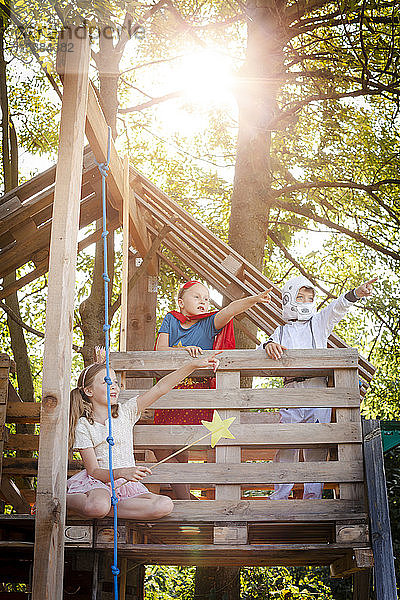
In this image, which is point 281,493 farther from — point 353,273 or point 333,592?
point 353,273

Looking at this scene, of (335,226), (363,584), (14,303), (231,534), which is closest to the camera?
(231,534)

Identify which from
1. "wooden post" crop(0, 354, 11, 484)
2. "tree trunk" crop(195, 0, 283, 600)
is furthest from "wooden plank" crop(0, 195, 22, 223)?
"tree trunk" crop(195, 0, 283, 600)

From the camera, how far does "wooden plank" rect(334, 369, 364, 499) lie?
4.66 meters

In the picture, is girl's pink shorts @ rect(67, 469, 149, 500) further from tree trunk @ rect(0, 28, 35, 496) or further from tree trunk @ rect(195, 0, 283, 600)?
tree trunk @ rect(0, 28, 35, 496)

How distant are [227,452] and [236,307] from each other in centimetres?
117

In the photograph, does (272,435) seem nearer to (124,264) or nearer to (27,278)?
(124,264)

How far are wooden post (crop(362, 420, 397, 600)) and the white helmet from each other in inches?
43.5

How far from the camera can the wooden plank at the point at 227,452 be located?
4.71m

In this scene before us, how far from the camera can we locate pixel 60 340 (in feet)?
12.6

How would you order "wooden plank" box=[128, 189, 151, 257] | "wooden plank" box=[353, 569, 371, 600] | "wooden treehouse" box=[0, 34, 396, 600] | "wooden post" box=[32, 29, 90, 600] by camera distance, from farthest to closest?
"wooden plank" box=[128, 189, 151, 257]
"wooden plank" box=[353, 569, 371, 600]
"wooden treehouse" box=[0, 34, 396, 600]
"wooden post" box=[32, 29, 90, 600]

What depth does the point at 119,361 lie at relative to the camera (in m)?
5.02

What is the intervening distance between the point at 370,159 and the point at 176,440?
26.1ft

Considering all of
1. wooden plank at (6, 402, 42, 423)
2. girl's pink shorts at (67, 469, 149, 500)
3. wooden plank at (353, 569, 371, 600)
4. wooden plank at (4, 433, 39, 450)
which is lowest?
wooden plank at (353, 569, 371, 600)

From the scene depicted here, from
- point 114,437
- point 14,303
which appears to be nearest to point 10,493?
point 14,303
